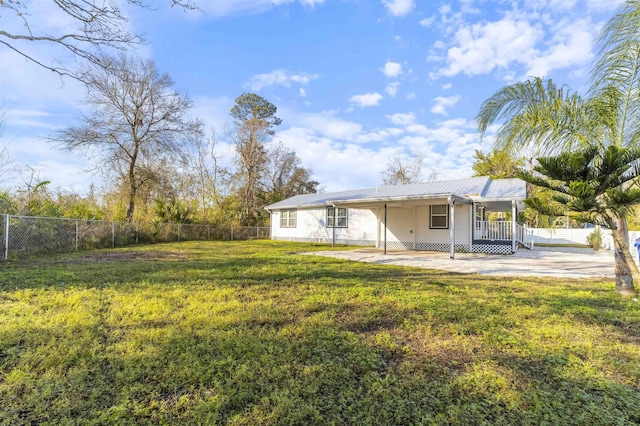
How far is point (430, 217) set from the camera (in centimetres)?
1426

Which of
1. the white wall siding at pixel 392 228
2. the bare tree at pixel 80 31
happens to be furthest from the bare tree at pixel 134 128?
the bare tree at pixel 80 31

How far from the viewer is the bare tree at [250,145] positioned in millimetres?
26109

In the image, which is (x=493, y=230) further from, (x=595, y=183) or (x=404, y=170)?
(x=404, y=170)

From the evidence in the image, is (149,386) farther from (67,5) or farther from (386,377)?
(67,5)

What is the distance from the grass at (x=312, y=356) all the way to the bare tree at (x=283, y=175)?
24.6 m

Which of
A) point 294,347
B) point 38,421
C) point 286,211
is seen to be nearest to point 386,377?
point 294,347

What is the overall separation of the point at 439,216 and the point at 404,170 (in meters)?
19.2

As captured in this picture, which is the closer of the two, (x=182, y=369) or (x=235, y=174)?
(x=182, y=369)

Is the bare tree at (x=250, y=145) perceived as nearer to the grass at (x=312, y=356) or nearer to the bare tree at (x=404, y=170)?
the bare tree at (x=404, y=170)

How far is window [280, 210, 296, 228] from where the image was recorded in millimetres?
20422

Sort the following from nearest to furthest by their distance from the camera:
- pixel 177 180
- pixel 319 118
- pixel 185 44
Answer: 1. pixel 185 44
2. pixel 319 118
3. pixel 177 180

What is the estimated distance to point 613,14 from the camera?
16.9ft

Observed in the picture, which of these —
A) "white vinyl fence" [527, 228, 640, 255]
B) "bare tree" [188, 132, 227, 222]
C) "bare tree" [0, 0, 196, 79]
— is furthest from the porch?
"bare tree" [188, 132, 227, 222]

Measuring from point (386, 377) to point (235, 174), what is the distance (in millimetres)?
26044
